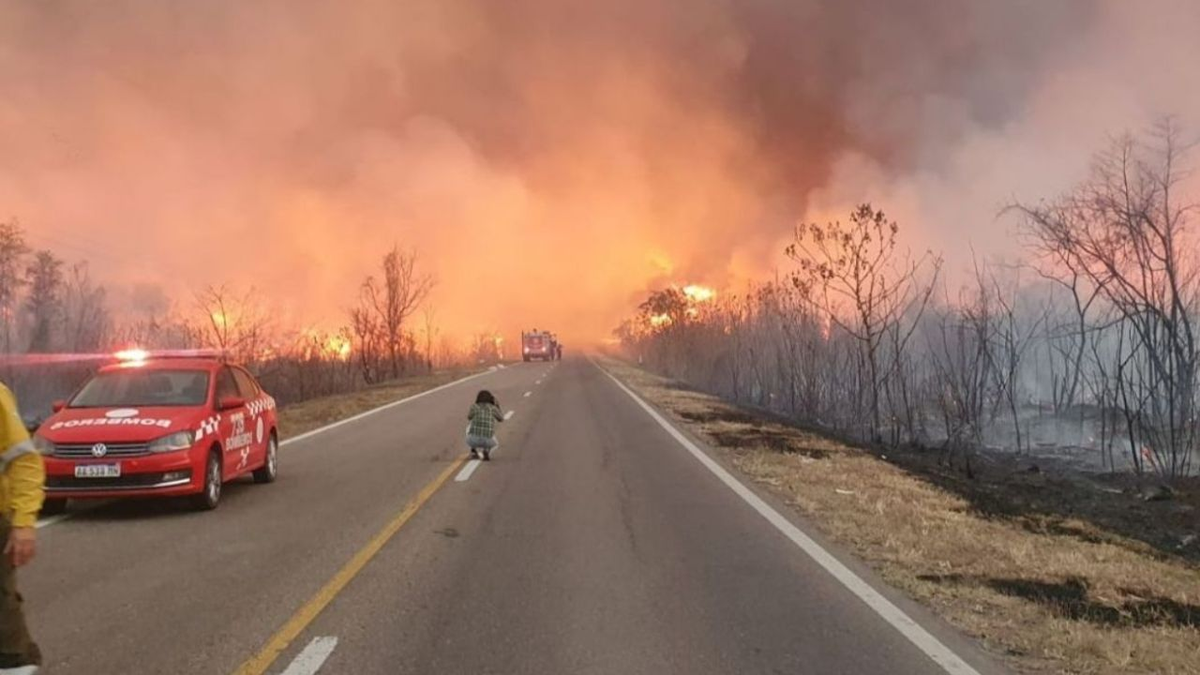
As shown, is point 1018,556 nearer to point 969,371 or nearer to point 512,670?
point 512,670

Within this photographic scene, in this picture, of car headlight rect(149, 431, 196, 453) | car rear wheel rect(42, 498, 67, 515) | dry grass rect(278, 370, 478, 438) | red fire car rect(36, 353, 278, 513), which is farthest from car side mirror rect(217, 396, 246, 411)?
dry grass rect(278, 370, 478, 438)

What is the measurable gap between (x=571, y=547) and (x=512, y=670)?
3039 millimetres

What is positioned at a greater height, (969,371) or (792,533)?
(969,371)

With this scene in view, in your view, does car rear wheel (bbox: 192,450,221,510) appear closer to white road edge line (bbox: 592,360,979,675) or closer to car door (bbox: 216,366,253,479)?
car door (bbox: 216,366,253,479)

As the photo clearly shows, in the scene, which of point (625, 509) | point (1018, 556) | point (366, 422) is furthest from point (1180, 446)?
point (366, 422)

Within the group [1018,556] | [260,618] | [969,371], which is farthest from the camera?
[969,371]

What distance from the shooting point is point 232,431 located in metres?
10.3

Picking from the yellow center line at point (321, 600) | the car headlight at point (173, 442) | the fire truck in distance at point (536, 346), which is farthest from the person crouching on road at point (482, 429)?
the fire truck in distance at point (536, 346)

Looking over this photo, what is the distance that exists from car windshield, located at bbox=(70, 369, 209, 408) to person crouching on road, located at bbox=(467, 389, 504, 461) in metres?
4.45

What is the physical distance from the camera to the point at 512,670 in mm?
4723

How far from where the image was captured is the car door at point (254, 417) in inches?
433

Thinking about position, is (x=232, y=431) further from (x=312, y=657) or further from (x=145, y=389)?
(x=312, y=657)

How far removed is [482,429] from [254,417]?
3645 mm

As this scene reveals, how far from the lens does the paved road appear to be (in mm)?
4949
